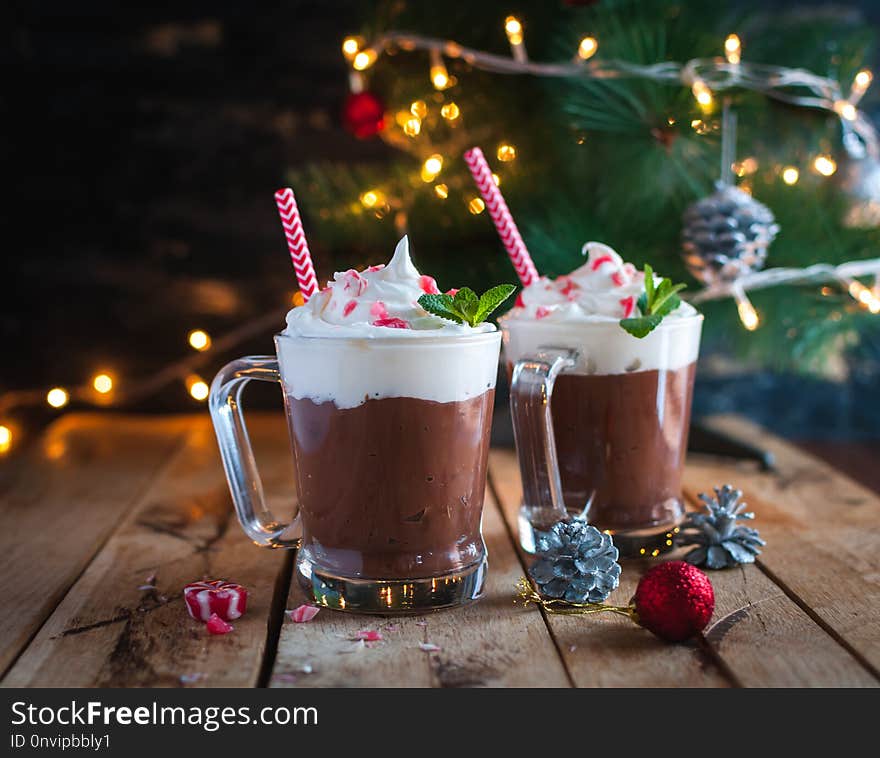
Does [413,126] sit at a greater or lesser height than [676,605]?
greater

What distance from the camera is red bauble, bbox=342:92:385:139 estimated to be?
5.60 feet

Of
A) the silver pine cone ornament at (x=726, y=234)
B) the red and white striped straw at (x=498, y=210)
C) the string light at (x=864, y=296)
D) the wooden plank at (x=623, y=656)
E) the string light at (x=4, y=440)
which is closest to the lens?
the wooden plank at (x=623, y=656)

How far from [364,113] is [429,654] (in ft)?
3.58

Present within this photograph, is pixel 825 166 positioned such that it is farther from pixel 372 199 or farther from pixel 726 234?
pixel 372 199

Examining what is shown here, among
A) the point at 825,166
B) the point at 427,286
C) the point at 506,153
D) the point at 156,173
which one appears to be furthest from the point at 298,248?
the point at 156,173

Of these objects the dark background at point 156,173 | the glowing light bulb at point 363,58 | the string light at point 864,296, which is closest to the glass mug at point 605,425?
the string light at point 864,296

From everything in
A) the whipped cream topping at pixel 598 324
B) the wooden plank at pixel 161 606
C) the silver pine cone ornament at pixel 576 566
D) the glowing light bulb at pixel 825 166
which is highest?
the glowing light bulb at pixel 825 166

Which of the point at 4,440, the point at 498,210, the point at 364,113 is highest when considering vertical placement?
the point at 364,113

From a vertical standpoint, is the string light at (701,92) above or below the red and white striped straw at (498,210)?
above

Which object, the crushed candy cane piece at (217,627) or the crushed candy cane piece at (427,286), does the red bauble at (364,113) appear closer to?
the crushed candy cane piece at (427,286)

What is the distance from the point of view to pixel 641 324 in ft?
3.55

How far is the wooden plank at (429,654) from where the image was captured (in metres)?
0.84

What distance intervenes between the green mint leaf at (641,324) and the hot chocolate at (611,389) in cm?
3
